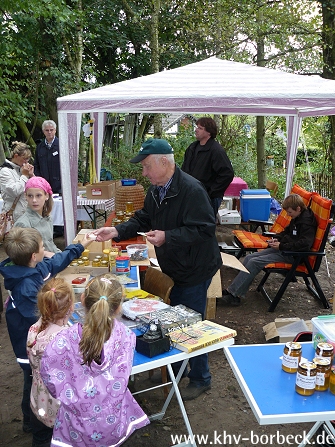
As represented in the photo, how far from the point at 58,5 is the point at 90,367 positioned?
797 cm

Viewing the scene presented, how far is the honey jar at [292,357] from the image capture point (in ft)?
6.67

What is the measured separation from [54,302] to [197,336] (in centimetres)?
78

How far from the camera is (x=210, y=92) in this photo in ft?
14.8

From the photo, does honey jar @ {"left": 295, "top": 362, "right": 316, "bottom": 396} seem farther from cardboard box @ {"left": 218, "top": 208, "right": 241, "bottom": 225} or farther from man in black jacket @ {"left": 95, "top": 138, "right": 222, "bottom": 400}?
cardboard box @ {"left": 218, "top": 208, "right": 241, "bottom": 225}

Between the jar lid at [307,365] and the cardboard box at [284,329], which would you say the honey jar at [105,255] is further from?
the jar lid at [307,365]

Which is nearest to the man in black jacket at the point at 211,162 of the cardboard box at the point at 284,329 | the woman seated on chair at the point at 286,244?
the woman seated on chair at the point at 286,244

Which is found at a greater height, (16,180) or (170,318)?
(16,180)

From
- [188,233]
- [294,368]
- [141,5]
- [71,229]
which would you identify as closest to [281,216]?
[71,229]

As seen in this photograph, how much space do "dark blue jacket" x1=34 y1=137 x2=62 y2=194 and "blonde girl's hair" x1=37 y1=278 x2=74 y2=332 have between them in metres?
5.15

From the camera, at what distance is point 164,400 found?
130 inches

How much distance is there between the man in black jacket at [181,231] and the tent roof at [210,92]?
1708 mm

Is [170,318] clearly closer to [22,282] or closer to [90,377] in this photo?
[90,377]

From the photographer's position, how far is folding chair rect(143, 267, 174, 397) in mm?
3078

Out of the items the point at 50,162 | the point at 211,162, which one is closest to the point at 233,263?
the point at 211,162
